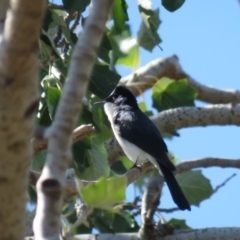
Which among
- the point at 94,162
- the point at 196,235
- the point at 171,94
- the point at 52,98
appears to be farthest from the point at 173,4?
the point at 171,94

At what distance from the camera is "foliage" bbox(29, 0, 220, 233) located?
2.59 meters

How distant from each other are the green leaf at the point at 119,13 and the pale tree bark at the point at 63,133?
179 centimetres

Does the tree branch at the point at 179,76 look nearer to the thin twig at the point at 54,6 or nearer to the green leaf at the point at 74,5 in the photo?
the thin twig at the point at 54,6

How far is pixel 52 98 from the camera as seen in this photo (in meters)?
2.57

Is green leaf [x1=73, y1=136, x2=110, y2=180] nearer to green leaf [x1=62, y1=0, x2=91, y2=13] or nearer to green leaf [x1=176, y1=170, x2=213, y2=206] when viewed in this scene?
green leaf [x1=62, y1=0, x2=91, y2=13]

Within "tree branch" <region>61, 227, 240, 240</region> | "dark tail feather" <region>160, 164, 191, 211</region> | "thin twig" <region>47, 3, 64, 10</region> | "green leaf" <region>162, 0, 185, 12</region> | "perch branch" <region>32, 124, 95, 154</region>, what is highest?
"thin twig" <region>47, 3, 64, 10</region>

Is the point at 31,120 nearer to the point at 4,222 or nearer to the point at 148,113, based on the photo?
the point at 4,222

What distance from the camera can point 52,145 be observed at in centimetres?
107

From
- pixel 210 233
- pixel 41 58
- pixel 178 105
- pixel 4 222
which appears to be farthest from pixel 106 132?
pixel 4 222

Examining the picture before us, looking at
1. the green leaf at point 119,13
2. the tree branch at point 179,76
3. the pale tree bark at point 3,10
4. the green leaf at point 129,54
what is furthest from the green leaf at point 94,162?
the tree branch at point 179,76

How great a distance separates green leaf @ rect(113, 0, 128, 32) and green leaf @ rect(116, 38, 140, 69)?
4.47 ft

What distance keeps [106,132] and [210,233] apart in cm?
154

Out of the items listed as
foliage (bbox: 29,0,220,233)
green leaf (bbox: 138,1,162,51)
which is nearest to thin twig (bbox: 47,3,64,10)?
foliage (bbox: 29,0,220,233)

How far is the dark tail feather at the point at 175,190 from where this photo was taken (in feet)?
13.5
